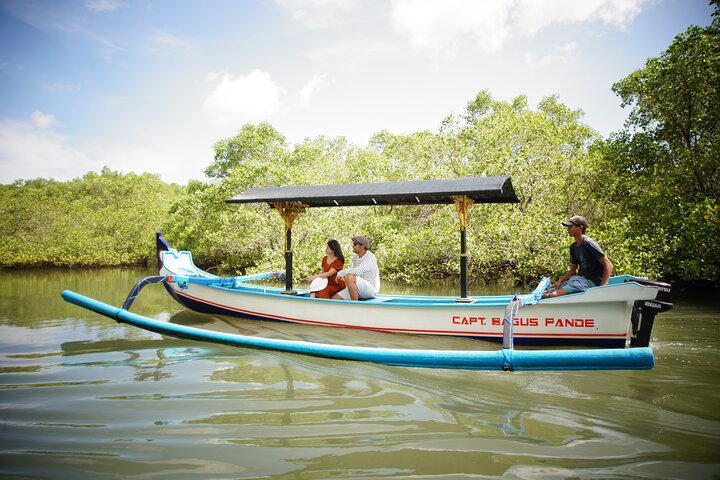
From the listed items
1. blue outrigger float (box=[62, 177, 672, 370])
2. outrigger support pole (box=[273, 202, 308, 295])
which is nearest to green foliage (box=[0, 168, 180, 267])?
blue outrigger float (box=[62, 177, 672, 370])

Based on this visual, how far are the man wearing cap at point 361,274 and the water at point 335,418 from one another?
150 centimetres

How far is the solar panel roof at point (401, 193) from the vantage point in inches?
254

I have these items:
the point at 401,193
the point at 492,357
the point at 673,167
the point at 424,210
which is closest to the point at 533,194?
the point at 673,167

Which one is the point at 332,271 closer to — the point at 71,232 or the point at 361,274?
the point at 361,274

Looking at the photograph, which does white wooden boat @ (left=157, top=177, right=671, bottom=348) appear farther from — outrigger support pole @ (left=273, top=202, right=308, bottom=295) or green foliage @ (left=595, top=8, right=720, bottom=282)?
green foliage @ (left=595, top=8, right=720, bottom=282)

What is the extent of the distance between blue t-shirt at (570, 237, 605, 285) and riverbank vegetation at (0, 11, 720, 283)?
19.0ft

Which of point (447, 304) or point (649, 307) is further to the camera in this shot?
point (447, 304)

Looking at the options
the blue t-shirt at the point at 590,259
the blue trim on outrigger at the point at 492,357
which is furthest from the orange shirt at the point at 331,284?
the blue t-shirt at the point at 590,259

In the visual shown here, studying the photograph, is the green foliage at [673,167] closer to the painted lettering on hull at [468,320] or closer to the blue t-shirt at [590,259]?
the blue t-shirt at [590,259]

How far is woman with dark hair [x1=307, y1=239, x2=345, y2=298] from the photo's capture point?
722 centimetres

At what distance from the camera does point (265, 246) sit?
1739cm

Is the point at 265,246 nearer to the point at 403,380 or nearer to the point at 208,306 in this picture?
the point at 208,306

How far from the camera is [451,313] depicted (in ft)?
19.9

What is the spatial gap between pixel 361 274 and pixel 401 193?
56.7 inches
